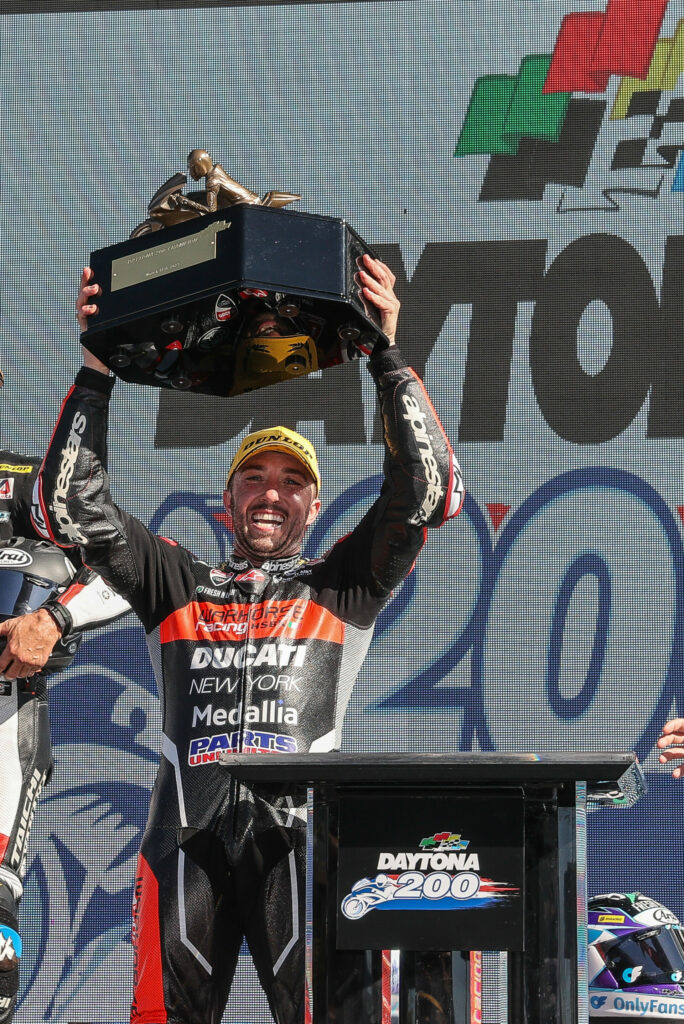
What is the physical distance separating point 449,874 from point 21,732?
1.58 m

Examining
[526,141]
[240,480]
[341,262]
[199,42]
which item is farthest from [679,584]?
[199,42]

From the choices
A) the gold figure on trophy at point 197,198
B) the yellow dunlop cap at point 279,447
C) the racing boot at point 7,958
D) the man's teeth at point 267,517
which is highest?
the gold figure on trophy at point 197,198

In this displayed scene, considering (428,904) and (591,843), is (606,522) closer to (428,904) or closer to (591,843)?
(591,843)

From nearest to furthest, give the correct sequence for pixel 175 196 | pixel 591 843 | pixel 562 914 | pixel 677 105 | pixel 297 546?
pixel 562 914
pixel 175 196
pixel 297 546
pixel 591 843
pixel 677 105

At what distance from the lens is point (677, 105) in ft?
13.4

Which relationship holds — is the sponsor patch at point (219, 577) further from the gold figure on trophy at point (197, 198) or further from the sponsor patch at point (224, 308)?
the gold figure on trophy at point (197, 198)

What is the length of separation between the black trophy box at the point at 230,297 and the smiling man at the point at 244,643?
0.05m

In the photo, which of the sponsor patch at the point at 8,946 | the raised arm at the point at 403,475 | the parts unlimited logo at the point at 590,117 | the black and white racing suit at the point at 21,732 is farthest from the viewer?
the parts unlimited logo at the point at 590,117

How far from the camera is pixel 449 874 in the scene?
1.62 meters

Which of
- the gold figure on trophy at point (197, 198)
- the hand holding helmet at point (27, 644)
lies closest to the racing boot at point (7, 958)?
the hand holding helmet at point (27, 644)

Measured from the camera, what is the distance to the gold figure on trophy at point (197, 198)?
2.29 m

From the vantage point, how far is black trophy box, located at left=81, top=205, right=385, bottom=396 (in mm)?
2111

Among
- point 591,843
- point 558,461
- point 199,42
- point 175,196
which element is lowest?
point 591,843

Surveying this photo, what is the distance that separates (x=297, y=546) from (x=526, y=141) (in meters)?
2.07
